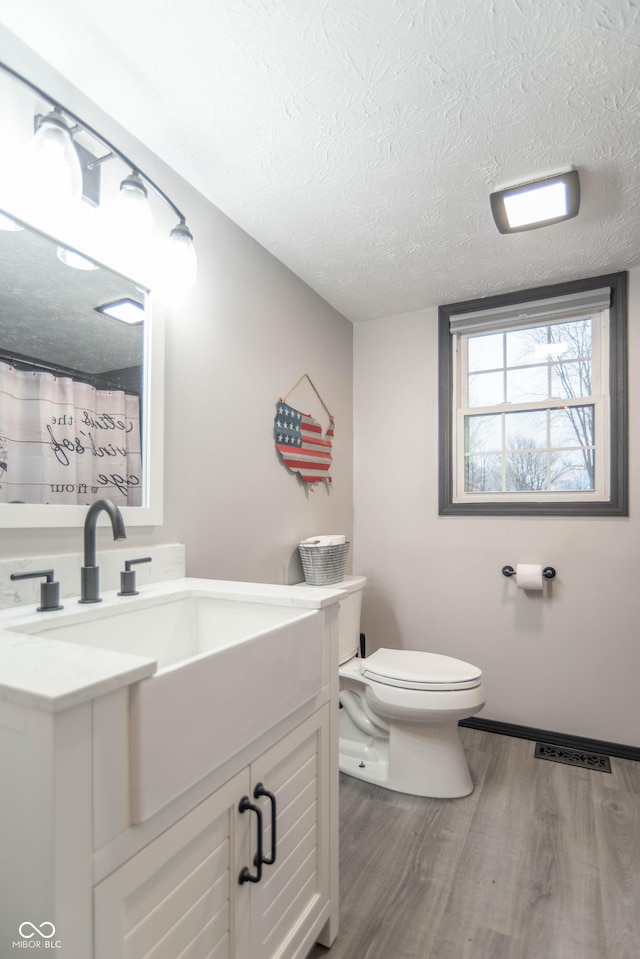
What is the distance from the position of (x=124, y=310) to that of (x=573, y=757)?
261cm

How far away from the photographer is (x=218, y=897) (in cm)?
89

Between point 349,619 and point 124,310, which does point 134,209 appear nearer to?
point 124,310

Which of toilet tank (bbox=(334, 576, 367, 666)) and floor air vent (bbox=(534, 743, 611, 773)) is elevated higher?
toilet tank (bbox=(334, 576, 367, 666))

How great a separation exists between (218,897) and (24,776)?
0.52m

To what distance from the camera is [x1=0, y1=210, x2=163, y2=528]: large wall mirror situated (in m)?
1.14

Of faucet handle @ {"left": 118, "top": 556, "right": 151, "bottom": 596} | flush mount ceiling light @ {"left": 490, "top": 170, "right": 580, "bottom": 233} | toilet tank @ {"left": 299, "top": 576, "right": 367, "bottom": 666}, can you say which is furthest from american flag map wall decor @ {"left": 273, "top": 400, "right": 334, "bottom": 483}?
flush mount ceiling light @ {"left": 490, "top": 170, "right": 580, "bottom": 233}

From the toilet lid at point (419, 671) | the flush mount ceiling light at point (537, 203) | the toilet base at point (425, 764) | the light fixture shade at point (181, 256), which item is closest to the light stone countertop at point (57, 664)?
the light fixture shade at point (181, 256)

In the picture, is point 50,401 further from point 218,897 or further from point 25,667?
point 218,897

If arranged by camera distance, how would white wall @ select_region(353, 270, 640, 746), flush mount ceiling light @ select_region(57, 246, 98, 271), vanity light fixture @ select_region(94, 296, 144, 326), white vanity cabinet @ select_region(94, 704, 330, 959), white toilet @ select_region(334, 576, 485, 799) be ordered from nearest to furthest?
1. white vanity cabinet @ select_region(94, 704, 330, 959)
2. flush mount ceiling light @ select_region(57, 246, 98, 271)
3. vanity light fixture @ select_region(94, 296, 144, 326)
4. white toilet @ select_region(334, 576, 485, 799)
5. white wall @ select_region(353, 270, 640, 746)

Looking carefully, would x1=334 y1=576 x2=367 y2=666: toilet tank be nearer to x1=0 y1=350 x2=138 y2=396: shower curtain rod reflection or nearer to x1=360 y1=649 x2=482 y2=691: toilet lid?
x1=360 y1=649 x2=482 y2=691: toilet lid

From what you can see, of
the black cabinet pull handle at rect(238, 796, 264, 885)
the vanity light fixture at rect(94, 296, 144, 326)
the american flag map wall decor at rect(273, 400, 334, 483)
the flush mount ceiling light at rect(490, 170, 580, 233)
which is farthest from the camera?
the american flag map wall decor at rect(273, 400, 334, 483)

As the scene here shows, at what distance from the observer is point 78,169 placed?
1137mm

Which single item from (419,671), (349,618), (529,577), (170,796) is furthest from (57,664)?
(529,577)

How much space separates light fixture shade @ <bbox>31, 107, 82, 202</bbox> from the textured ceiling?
0.27 meters
